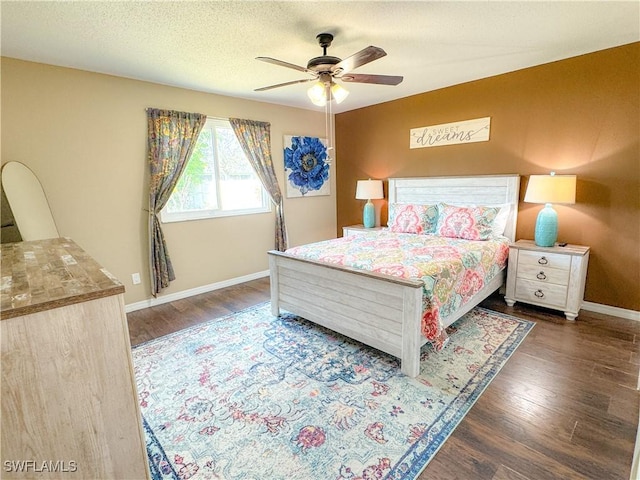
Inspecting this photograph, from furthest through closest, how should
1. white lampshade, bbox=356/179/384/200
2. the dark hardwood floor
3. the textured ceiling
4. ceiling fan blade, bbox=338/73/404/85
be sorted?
white lampshade, bbox=356/179/384/200 < ceiling fan blade, bbox=338/73/404/85 < the textured ceiling < the dark hardwood floor

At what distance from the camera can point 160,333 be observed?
2988mm

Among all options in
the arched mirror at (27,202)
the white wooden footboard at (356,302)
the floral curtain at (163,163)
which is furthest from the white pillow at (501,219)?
the arched mirror at (27,202)

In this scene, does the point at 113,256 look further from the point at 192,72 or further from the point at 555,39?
the point at 555,39

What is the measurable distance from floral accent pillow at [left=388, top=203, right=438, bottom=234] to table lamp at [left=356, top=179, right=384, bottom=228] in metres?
0.56

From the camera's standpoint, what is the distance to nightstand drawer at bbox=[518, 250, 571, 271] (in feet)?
9.70

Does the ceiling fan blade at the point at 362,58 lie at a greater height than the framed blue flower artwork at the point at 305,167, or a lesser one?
greater

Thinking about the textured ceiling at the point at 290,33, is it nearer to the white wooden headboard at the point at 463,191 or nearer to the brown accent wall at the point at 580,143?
the brown accent wall at the point at 580,143

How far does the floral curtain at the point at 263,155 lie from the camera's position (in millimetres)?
4168

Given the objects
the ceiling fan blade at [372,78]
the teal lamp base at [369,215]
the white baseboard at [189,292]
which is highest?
the ceiling fan blade at [372,78]

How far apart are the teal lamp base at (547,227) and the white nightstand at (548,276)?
77mm

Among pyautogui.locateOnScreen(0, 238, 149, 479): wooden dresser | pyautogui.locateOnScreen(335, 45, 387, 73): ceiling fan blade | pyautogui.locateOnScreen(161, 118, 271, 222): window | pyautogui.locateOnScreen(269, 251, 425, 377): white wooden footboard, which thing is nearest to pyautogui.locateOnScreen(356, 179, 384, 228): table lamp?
pyautogui.locateOnScreen(161, 118, 271, 222): window

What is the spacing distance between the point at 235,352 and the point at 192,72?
271cm

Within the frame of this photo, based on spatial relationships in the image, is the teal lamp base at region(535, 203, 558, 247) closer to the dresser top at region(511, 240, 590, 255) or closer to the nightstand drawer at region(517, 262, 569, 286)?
the dresser top at region(511, 240, 590, 255)

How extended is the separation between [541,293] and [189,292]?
3.90 m
